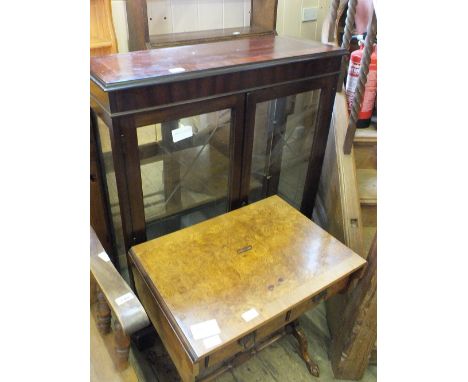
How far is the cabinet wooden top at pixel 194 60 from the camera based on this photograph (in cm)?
87

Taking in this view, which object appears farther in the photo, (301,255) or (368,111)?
(368,111)

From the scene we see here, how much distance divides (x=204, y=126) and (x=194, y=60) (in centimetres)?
19

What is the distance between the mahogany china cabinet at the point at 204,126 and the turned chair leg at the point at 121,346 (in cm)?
35

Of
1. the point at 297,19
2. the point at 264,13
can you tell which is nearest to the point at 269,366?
the point at 264,13

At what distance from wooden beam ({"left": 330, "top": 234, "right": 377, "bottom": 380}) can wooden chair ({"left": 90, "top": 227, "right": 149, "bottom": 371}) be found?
2.27ft

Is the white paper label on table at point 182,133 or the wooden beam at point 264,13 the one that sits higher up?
the wooden beam at point 264,13

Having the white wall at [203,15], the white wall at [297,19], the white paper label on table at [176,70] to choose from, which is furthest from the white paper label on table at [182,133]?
the white wall at [297,19]

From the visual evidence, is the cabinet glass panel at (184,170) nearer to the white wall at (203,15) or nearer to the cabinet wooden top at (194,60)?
the cabinet wooden top at (194,60)
